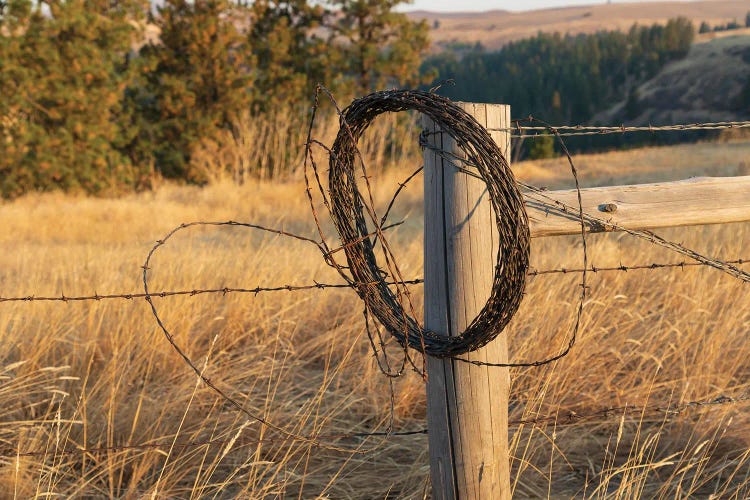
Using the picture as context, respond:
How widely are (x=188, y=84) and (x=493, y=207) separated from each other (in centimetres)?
1464

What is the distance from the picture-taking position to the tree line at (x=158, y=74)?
494 inches

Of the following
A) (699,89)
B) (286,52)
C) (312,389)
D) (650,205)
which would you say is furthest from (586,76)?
(650,205)

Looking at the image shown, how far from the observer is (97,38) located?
13.4 metres

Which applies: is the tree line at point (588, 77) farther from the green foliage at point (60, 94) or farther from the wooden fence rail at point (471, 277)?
the wooden fence rail at point (471, 277)

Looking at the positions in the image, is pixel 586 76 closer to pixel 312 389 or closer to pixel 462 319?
pixel 312 389

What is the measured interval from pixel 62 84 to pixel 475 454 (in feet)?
41.7

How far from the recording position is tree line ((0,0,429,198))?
1255cm

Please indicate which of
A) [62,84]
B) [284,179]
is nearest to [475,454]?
[284,179]

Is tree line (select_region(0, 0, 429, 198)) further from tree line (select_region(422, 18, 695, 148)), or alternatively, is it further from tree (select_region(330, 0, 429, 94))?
tree line (select_region(422, 18, 695, 148))

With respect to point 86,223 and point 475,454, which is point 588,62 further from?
point 475,454

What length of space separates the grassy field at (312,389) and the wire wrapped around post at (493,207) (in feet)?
2.08

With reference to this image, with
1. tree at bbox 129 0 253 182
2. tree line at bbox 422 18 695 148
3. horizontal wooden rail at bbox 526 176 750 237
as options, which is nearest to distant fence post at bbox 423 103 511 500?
horizontal wooden rail at bbox 526 176 750 237

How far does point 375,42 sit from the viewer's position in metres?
18.0

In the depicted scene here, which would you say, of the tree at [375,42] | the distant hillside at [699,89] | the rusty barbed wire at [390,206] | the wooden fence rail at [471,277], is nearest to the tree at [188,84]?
the tree at [375,42]
